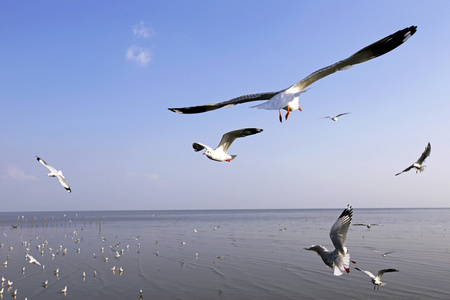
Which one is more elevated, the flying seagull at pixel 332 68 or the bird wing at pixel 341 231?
the flying seagull at pixel 332 68

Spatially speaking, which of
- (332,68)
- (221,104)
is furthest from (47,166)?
(332,68)

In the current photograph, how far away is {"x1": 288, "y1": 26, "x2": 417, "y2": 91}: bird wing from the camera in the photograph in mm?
5633

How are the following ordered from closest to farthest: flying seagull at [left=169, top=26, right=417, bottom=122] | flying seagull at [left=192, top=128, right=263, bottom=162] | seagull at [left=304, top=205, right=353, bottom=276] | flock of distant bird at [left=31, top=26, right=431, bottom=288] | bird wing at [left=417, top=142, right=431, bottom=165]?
flying seagull at [left=169, top=26, right=417, bottom=122] → flock of distant bird at [left=31, top=26, right=431, bottom=288] → flying seagull at [left=192, top=128, right=263, bottom=162] → seagull at [left=304, top=205, right=353, bottom=276] → bird wing at [left=417, top=142, right=431, bottom=165]

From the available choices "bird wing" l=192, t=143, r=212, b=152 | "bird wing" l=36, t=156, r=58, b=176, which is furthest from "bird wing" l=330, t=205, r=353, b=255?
"bird wing" l=36, t=156, r=58, b=176

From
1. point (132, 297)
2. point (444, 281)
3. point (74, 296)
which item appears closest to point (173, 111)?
point (132, 297)

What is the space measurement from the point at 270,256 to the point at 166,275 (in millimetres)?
10773

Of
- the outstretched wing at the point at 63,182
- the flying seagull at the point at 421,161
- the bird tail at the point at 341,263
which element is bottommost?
the bird tail at the point at 341,263

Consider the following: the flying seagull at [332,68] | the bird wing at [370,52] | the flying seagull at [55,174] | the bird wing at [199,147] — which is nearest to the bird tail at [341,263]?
the bird wing at [199,147]

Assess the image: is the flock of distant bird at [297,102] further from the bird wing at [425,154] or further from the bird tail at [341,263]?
the bird wing at [425,154]

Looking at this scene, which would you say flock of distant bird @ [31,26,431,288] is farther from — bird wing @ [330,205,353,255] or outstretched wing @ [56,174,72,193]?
outstretched wing @ [56,174,72,193]

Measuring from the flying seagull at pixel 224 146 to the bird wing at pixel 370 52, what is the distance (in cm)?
233

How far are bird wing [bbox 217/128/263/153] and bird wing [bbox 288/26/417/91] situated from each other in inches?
89.5

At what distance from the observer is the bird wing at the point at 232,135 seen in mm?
8281

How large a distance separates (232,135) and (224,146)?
0.40m
